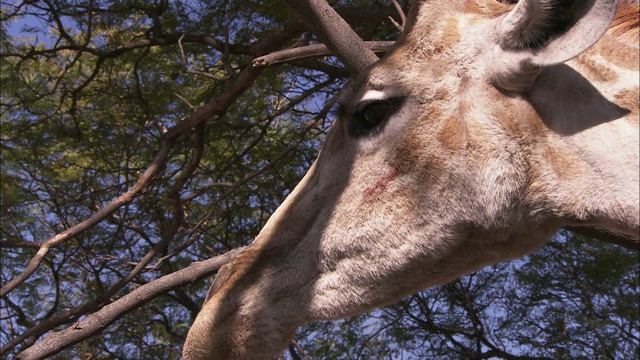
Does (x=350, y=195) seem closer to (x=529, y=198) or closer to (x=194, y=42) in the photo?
(x=529, y=198)

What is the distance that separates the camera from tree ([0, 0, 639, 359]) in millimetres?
6910

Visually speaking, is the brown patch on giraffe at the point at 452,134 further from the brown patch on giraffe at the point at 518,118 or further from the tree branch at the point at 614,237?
the tree branch at the point at 614,237

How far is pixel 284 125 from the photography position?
24.0ft

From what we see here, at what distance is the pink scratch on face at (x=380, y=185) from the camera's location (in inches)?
109

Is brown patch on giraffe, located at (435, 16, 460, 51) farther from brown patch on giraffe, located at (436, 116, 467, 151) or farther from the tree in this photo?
the tree

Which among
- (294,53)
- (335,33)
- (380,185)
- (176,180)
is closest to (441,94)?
(380,185)

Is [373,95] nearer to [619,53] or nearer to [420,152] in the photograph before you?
[420,152]

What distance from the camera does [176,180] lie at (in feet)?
23.1

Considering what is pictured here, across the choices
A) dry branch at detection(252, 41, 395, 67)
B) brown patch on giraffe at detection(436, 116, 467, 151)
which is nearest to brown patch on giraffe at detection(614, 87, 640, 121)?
brown patch on giraffe at detection(436, 116, 467, 151)

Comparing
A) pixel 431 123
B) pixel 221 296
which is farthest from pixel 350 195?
pixel 221 296

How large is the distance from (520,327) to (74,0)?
16.9 ft

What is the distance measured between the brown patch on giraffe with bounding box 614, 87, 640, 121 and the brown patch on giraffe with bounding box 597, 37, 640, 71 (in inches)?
4.9

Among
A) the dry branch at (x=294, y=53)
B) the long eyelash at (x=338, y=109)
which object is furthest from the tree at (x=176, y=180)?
the long eyelash at (x=338, y=109)

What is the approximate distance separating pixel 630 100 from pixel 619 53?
0.24 metres
